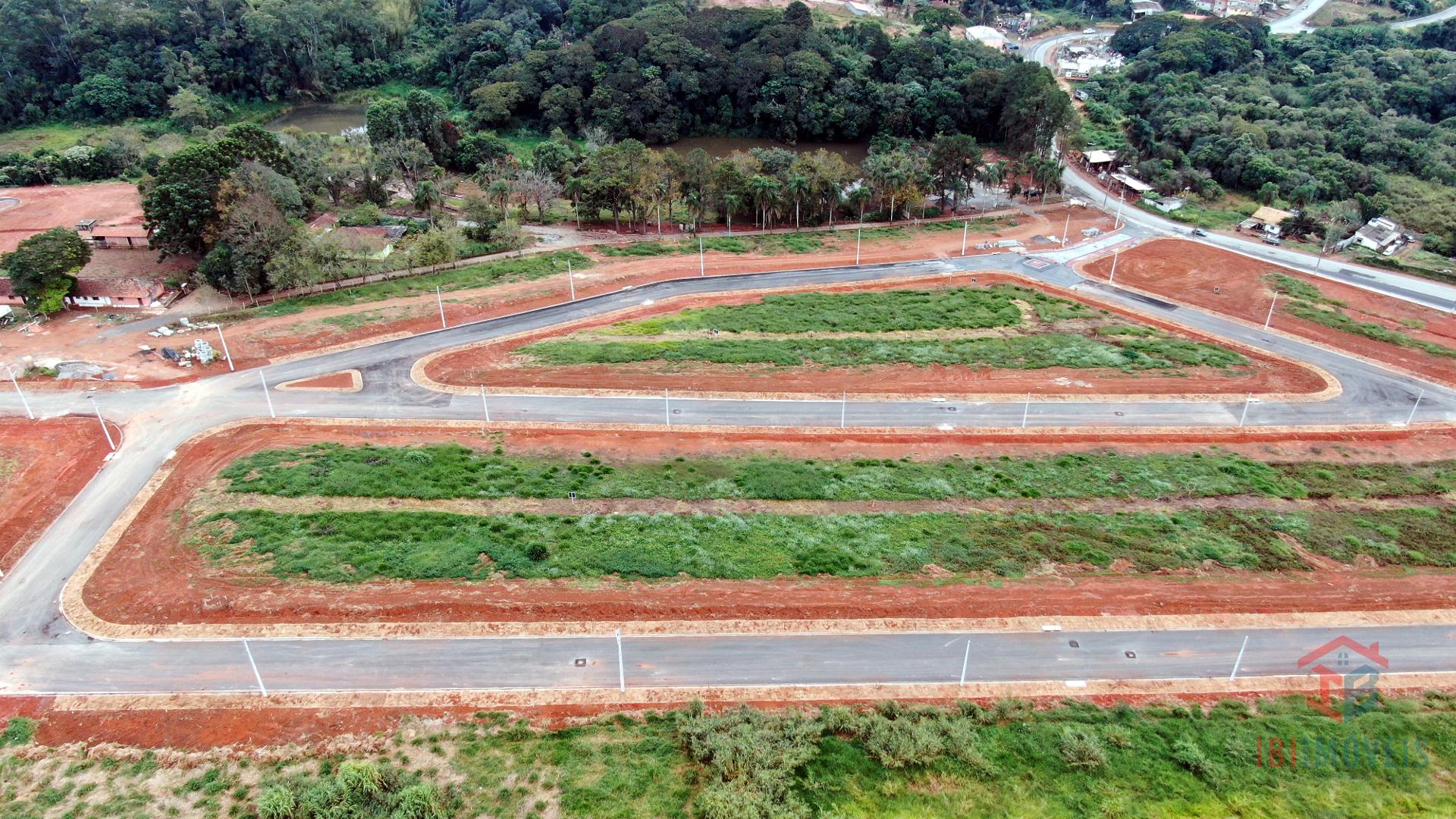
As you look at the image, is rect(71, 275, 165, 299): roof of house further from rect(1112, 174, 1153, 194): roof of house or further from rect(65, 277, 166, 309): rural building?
rect(1112, 174, 1153, 194): roof of house

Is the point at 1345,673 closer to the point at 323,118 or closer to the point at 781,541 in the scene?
the point at 781,541

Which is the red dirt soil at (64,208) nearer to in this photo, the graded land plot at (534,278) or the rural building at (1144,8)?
the graded land plot at (534,278)

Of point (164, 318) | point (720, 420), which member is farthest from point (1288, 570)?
point (164, 318)

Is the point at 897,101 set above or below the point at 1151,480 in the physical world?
above

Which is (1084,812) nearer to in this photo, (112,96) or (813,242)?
(813,242)

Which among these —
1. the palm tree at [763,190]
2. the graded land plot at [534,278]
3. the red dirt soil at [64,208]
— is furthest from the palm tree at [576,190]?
the red dirt soil at [64,208]

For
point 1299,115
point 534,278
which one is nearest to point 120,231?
point 534,278

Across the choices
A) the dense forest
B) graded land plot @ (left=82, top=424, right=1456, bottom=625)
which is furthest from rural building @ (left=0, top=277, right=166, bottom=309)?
the dense forest
